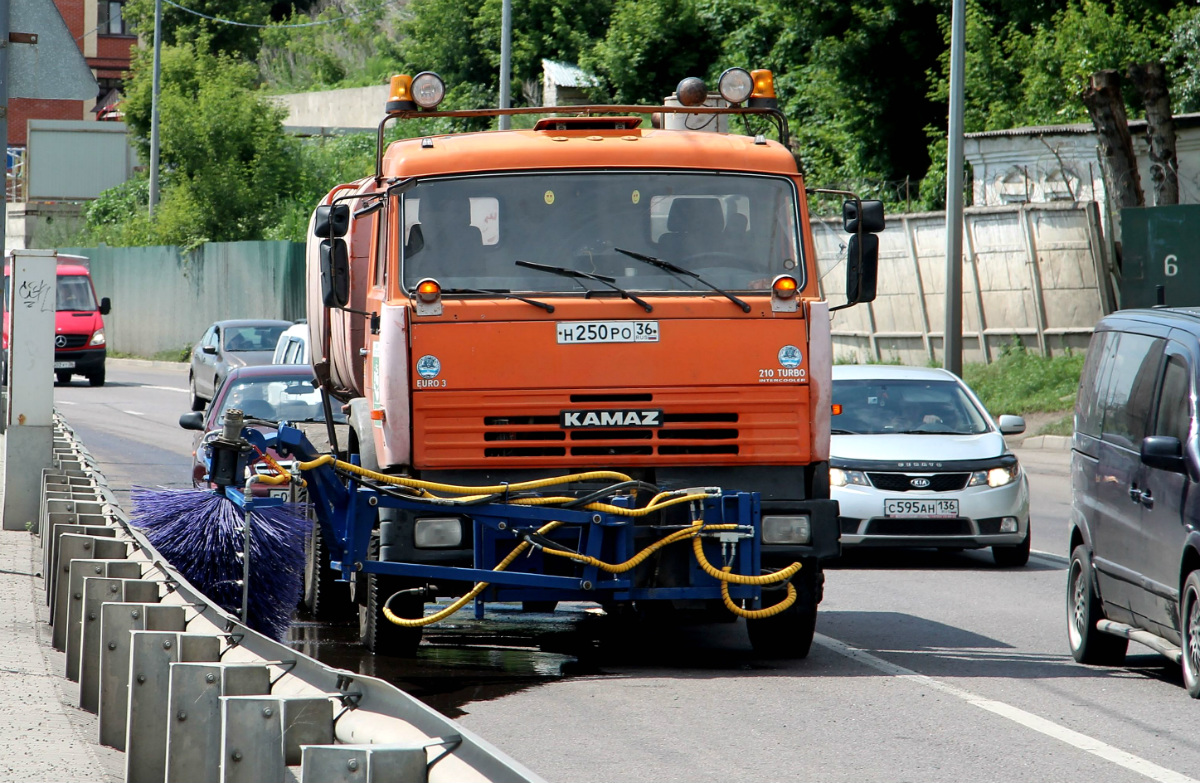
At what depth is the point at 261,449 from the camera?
863cm

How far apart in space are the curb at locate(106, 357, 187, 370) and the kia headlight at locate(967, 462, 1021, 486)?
34299mm

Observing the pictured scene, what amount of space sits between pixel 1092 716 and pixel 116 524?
4957 mm

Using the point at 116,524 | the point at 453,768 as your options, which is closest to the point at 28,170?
the point at 116,524

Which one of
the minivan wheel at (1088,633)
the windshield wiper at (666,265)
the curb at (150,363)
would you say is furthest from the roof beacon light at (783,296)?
the curb at (150,363)

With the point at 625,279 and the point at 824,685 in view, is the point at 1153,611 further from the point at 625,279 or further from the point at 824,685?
the point at 625,279

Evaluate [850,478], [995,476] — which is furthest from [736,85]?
[995,476]

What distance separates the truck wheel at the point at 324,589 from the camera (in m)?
10.6

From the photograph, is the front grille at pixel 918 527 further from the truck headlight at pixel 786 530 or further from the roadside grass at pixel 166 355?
the roadside grass at pixel 166 355

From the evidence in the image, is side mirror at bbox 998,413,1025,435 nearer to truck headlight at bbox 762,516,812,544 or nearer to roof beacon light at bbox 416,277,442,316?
truck headlight at bbox 762,516,812,544

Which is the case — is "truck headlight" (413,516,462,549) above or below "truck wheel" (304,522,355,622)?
above

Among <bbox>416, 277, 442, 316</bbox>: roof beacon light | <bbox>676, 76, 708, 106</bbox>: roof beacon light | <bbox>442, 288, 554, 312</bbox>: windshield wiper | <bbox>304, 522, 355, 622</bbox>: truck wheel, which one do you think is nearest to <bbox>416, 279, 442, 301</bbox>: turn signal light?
<bbox>416, 277, 442, 316</bbox>: roof beacon light

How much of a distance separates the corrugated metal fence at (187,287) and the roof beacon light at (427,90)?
32514 mm

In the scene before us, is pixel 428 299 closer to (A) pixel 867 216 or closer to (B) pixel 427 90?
(B) pixel 427 90

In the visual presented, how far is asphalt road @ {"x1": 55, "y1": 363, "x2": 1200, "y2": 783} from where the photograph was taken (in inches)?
255
